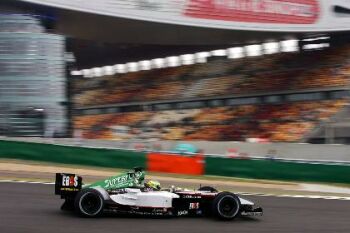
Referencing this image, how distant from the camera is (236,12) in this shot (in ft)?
112

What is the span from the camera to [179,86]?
1781 inches

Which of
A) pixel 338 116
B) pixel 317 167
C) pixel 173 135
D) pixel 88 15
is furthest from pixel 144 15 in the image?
pixel 317 167

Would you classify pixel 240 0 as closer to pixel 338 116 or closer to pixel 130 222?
pixel 338 116

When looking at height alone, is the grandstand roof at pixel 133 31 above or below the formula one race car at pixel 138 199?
above

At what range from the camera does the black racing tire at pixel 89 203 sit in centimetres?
898

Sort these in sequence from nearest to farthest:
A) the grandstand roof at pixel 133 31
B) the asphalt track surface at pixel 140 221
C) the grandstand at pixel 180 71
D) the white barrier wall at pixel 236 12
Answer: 1. the asphalt track surface at pixel 140 221
2. the grandstand at pixel 180 71
3. the grandstand roof at pixel 133 31
4. the white barrier wall at pixel 236 12

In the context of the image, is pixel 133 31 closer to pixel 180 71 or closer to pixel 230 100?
pixel 230 100

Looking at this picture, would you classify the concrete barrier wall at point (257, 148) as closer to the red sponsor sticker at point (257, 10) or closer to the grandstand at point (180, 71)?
the grandstand at point (180, 71)

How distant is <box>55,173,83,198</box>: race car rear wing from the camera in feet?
29.8

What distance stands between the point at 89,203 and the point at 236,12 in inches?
1062

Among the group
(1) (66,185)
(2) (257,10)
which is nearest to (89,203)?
(1) (66,185)

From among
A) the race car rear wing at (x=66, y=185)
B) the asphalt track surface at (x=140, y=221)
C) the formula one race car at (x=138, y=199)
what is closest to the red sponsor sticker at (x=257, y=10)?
the asphalt track surface at (x=140, y=221)

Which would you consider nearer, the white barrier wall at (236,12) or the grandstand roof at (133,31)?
the grandstand roof at (133,31)

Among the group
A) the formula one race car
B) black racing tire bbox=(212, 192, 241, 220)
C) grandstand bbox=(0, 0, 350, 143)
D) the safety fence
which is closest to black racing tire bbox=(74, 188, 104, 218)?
the formula one race car
